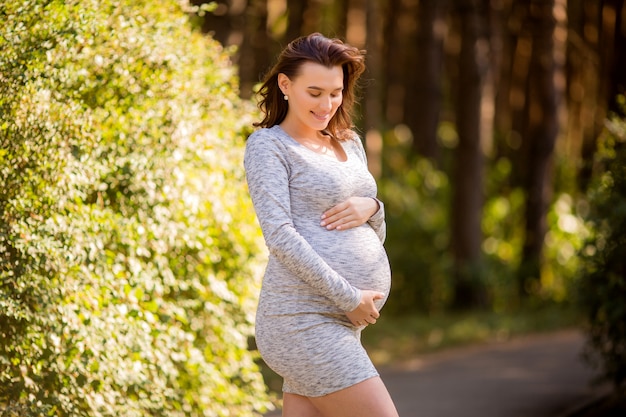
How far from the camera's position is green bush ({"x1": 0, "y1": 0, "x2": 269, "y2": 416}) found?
4.14 meters

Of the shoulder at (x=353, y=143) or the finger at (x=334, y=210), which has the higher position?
the shoulder at (x=353, y=143)

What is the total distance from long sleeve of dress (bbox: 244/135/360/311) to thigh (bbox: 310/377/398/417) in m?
0.28

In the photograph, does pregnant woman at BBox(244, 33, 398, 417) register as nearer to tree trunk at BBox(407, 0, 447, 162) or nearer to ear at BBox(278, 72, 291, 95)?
ear at BBox(278, 72, 291, 95)

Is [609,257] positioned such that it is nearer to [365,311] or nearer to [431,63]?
[365,311]

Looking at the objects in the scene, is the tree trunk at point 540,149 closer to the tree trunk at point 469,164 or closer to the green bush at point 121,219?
the tree trunk at point 469,164

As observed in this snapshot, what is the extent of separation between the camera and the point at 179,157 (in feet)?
16.2

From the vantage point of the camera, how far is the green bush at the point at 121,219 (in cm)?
414

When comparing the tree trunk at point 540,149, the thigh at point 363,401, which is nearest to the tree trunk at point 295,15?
the tree trunk at point 540,149

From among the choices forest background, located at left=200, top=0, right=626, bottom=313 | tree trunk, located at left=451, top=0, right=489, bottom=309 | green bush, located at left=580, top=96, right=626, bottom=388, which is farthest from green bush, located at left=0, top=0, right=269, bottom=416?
tree trunk, located at left=451, top=0, right=489, bottom=309

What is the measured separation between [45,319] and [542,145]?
42.2ft

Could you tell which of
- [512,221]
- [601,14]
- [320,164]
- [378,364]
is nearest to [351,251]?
[320,164]

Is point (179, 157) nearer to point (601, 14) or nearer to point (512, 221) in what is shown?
point (512, 221)

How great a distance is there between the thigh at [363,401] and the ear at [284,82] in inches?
44.8

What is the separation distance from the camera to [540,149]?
1598 centimetres
